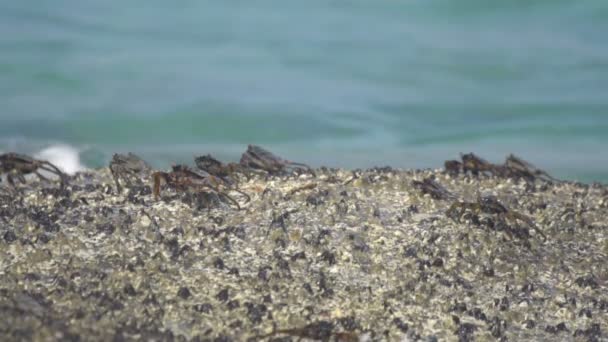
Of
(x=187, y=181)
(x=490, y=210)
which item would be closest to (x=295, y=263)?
(x=187, y=181)

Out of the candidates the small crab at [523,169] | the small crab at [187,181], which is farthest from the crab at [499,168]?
the small crab at [187,181]

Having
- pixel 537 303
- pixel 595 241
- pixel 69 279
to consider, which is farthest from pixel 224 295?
pixel 595 241

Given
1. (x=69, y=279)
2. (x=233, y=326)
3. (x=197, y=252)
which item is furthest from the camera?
(x=197, y=252)

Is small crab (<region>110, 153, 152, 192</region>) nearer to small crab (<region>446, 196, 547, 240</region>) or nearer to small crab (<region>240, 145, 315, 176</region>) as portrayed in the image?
small crab (<region>240, 145, 315, 176</region>)

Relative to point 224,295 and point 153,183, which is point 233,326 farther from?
point 153,183

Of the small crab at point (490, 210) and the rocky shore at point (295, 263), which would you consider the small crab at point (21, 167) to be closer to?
the rocky shore at point (295, 263)

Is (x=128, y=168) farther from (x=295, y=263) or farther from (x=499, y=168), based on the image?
(x=499, y=168)
